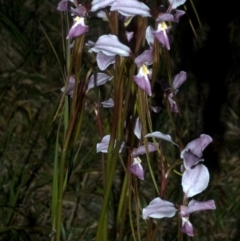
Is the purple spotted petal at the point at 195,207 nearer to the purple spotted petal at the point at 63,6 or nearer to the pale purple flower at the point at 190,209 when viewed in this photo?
the pale purple flower at the point at 190,209

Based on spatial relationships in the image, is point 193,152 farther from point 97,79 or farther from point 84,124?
point 84,124

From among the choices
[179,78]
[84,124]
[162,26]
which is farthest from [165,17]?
[84,124]

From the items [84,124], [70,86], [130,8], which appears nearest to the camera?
[130,8]

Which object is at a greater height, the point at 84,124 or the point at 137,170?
the point at 137,170

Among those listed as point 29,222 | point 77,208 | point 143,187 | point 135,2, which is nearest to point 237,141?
point 143,187

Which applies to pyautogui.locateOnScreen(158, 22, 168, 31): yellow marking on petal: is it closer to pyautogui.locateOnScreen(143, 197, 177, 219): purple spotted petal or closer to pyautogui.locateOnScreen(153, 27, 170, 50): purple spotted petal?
pyautogui.locateOnScreen(153, 27, 170, 50): purple spotted petal

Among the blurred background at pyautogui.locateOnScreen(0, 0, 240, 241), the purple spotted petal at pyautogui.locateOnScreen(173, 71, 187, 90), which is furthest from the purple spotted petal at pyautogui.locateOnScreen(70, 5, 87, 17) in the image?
the blurred background at pyautogui.locateOnScreen(0, 0, 240, 241)

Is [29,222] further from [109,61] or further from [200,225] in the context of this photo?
[109,61]
